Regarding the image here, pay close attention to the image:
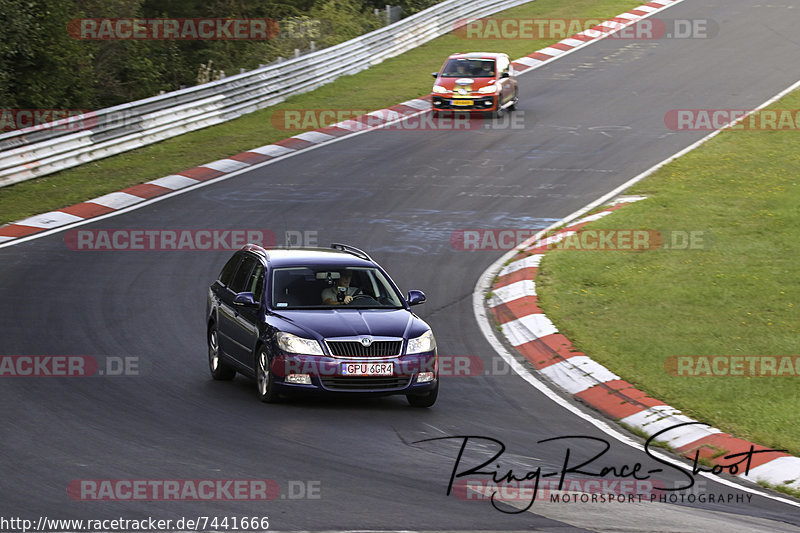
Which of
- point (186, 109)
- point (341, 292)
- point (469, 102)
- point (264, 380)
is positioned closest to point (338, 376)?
point (264, 380)

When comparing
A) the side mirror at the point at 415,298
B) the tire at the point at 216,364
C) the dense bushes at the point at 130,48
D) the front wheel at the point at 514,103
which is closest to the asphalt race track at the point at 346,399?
the tire at the point at 216,364

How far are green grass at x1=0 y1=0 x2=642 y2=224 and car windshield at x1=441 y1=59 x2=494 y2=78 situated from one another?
1.93 metres

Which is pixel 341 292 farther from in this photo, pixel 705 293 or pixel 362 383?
pixel 705 293

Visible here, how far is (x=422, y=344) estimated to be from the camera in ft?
38.4

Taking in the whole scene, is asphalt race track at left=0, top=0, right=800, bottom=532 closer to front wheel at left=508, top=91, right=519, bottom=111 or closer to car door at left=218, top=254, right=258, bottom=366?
front wheel at left=508, top=91, right=519, bottom=111

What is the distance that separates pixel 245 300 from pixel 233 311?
28.4 inches

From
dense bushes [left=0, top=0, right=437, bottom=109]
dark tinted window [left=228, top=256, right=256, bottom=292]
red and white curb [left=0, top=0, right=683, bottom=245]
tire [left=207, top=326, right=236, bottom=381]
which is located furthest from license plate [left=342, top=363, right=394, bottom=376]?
dense bushes [left=0, top=0, right=437, bottom=109]

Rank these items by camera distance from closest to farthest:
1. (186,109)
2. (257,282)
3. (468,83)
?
(257,282) → (186,109) → (468,83)

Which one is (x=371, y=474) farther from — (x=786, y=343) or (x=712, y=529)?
(x=786, y=343)

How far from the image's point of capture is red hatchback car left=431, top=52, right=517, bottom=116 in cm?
3031

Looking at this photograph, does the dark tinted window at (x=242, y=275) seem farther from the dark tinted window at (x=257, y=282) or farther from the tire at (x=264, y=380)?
the tire at (x=264, y=380)

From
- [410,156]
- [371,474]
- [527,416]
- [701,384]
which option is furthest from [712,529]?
[410,156]

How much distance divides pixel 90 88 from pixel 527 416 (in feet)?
83.1

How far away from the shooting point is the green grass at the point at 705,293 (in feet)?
40.0
